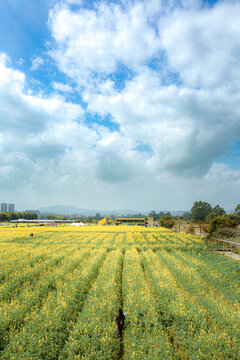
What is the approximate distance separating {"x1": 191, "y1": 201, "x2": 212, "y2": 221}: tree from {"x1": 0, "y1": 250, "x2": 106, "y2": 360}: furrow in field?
110 metres

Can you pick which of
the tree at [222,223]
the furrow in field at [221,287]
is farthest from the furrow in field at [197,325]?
the tree at [222,223]

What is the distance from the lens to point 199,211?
10925 cm

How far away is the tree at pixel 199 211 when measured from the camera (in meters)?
108

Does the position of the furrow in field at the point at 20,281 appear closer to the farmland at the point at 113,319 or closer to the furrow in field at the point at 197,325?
the farmland at the point at 113,319

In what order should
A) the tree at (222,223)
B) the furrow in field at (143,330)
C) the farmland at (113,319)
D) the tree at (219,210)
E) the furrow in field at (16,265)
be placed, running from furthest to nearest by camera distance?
1. the tree at (219,210)
2. the tree at (222,223)
3. the furrow in field at (16,265)
4. the farmland at (113,319)
5. the furrow in field at (143,330)

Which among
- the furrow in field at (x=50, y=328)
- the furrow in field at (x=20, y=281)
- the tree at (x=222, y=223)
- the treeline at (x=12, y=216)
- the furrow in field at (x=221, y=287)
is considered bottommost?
the treeline at (x=12, y=216)

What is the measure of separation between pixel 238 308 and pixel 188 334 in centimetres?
402

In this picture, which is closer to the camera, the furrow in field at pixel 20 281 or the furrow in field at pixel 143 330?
the furrow in field at pixel 143 330

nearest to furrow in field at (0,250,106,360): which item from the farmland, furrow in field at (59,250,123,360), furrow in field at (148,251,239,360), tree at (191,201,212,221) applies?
the farmland

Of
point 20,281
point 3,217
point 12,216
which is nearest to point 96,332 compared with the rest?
point 20,281

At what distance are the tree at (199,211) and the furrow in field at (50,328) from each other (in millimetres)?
110115

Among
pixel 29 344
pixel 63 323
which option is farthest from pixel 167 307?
pixel 29 344

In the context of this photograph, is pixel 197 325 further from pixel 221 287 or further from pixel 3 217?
pixel 3 217

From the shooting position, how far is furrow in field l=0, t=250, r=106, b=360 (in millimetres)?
5820
